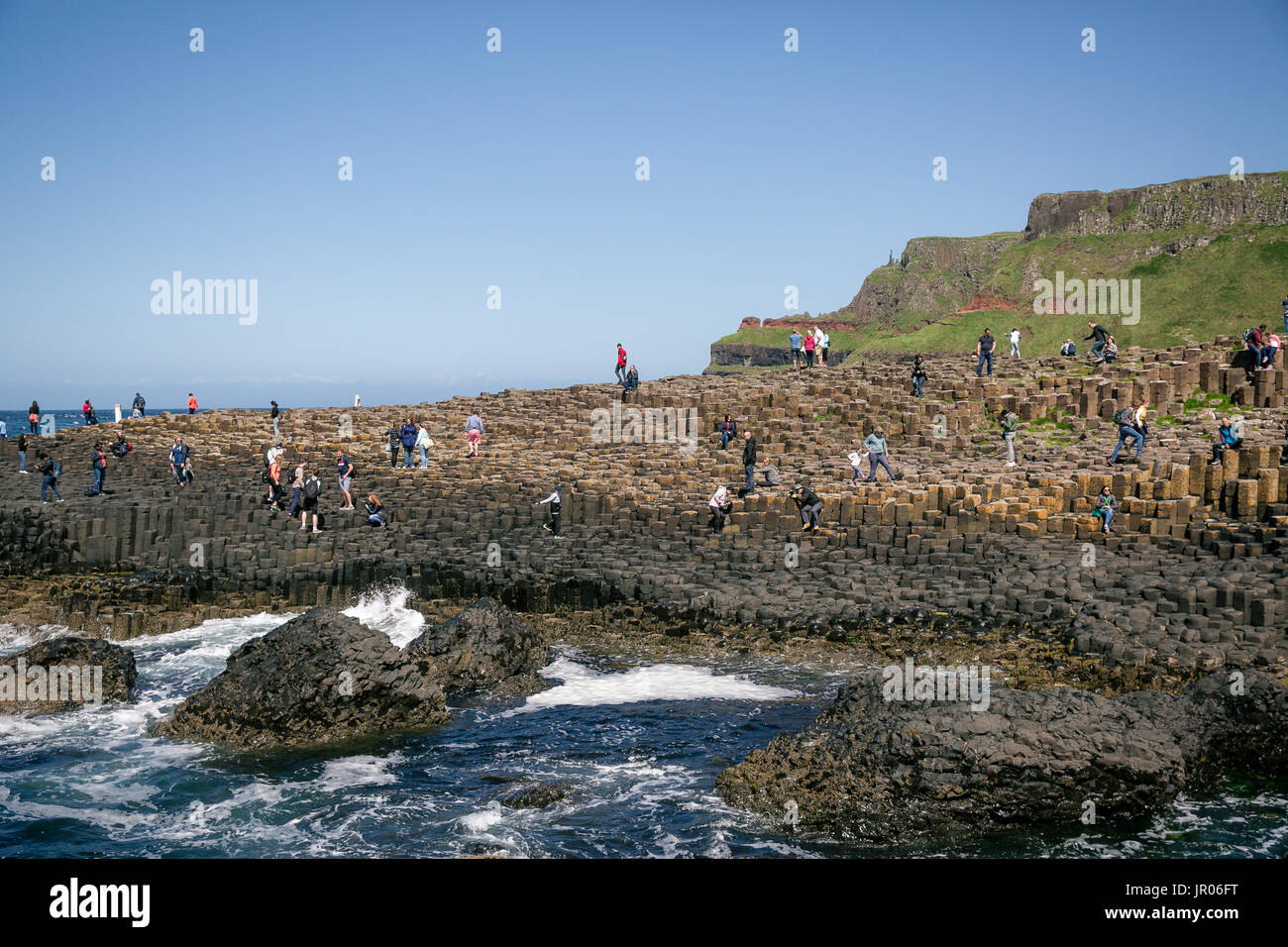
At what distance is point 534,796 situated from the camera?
43.5 feet

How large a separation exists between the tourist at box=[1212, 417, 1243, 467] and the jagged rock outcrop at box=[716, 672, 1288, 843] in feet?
44.1

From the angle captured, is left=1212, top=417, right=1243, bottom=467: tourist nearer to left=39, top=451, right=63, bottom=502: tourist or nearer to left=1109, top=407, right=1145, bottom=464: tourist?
left=1109, top=407, right=1145, bottom=464: tourist

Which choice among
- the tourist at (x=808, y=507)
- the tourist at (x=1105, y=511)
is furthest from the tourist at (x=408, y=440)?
the tourist at (x=1105, y=511)

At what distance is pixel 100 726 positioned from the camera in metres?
16.7

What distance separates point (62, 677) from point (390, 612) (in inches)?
332

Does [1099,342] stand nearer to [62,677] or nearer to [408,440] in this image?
[408,440]

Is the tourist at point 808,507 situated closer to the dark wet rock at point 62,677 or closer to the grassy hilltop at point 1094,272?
the dark wet rock at point 62,677

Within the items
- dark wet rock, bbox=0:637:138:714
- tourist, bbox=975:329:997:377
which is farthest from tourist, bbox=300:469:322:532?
tourist, bbox=975:329:997:377

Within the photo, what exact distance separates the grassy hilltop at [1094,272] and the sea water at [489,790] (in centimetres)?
4347

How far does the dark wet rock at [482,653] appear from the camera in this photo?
1841 cm

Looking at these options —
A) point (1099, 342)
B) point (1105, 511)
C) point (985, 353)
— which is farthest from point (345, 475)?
point (1099, 342)

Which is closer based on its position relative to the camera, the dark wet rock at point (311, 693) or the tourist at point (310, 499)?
the dark wet rock at point (311, 693)

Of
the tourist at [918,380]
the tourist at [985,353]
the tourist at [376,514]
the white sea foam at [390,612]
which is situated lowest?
the white sea foam at [390,612]
